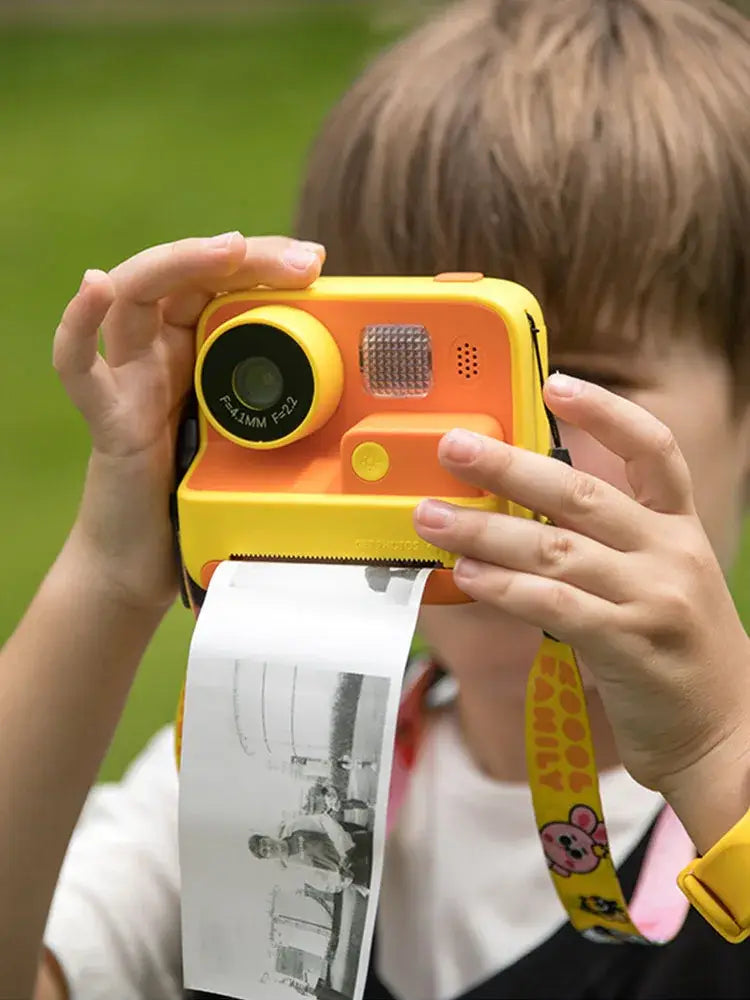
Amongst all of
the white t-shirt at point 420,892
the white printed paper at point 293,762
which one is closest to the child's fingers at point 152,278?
the white printed paper at point 293,762

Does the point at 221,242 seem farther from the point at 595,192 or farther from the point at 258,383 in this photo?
the point at 595,192

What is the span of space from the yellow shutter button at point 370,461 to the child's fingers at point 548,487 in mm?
28

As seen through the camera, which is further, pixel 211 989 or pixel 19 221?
pixel 19 221

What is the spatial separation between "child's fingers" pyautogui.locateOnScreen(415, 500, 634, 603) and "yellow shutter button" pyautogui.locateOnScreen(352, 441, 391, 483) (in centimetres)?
2

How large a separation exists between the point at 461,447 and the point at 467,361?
0.05 m

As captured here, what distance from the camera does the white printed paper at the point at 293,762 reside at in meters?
0.48

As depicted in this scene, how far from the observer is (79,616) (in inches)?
25.2

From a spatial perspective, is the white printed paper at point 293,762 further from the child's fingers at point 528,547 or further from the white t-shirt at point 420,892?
the white t-shirt at point 420,892

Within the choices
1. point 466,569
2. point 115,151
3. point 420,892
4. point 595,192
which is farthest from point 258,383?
point 115,151

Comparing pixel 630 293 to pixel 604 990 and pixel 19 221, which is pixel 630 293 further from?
pixel 19 221

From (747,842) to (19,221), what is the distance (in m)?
1.72

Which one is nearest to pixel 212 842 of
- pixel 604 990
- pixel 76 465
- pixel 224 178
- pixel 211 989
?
pixel 211 989

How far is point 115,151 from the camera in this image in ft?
7.05

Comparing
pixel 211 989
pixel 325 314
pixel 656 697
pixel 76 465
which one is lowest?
pixel 76 465
